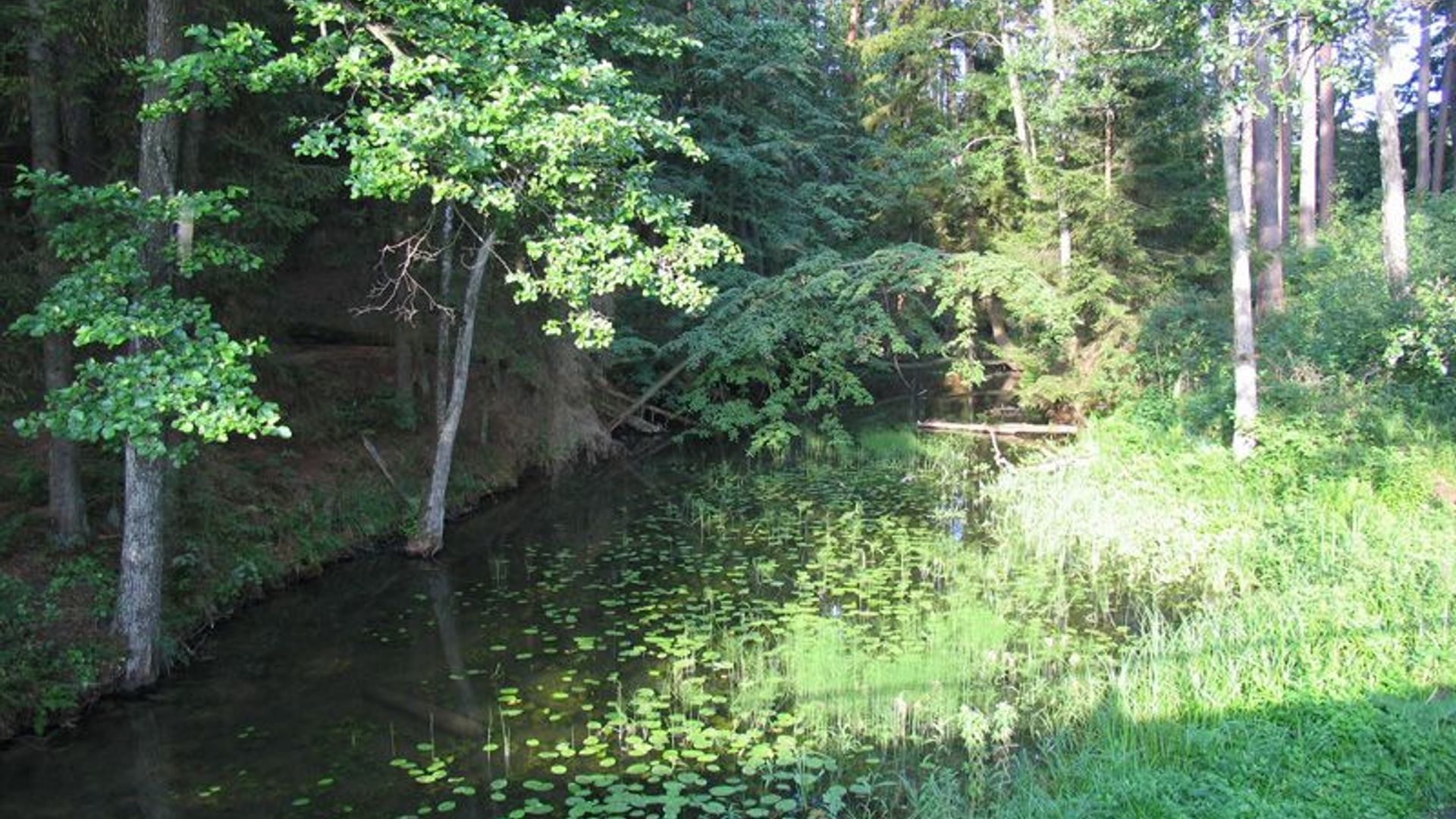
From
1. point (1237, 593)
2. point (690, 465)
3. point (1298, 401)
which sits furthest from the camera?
point (690, 465)

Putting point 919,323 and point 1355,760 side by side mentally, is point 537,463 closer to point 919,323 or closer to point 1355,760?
point 919,323

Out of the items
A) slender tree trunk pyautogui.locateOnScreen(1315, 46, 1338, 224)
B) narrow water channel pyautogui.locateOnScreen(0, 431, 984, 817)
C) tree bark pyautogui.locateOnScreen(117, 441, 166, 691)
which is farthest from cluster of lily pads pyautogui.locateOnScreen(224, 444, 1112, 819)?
slender tree trunk pyautogui.locateOnScreen(1315, 46, 1338, 224)

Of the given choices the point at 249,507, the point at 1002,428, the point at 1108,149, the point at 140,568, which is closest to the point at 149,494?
the point at 140,568

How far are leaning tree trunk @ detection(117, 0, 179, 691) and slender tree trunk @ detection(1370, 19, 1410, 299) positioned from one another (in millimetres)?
13758

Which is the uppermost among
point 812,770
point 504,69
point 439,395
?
point 504,69

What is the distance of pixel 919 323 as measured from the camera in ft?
65.2

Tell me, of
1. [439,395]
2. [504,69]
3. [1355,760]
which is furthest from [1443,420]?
[439,395]

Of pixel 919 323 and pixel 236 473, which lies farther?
pixel 919 323

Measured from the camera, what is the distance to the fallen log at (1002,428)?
778 inches

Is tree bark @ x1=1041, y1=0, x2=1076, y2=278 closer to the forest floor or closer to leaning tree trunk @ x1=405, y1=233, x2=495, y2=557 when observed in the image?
the forest floor

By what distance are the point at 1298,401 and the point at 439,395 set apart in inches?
468

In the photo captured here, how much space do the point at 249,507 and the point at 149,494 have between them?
124 inches

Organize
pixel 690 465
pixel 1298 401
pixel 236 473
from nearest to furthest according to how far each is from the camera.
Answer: pixel 236 473, pixel 1298 401, pixel 690 465

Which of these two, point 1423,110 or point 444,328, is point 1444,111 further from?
point 444,328
